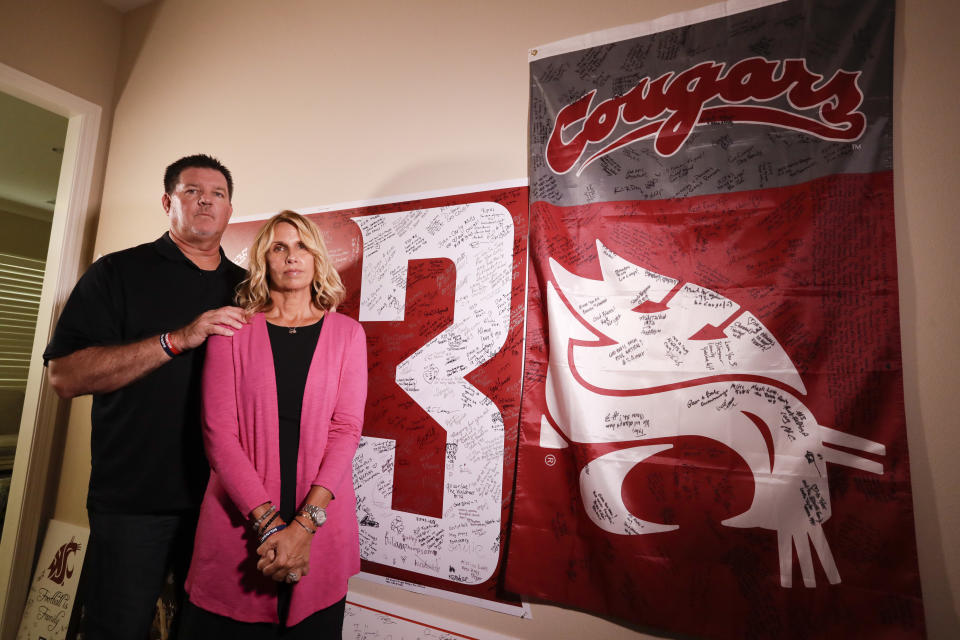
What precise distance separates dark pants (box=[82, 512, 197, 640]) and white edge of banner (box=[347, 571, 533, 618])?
1.86ft

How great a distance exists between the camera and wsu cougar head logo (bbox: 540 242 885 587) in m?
1.02

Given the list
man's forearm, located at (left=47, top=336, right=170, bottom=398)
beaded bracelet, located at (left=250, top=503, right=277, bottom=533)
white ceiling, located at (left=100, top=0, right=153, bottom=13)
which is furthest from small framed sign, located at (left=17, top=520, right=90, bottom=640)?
white ceiling, located at (left=100, top=0, right=153, bottom=13)

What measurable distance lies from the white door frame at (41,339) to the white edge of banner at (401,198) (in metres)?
0.96

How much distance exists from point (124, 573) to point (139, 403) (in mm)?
470

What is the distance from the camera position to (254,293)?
1.26 metres

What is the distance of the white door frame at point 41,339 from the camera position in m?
2.01

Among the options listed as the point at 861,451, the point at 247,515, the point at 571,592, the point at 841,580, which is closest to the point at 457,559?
the point at 571,592

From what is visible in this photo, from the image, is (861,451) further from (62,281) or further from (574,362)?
(62,281)

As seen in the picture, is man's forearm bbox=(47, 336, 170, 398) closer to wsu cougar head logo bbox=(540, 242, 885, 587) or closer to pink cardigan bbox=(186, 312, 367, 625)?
pink cardigan bbox=(186, 312, 367, 625)

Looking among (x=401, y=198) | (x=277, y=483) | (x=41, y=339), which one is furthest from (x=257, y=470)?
(x=41, y=339)

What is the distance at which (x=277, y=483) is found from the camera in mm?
1094

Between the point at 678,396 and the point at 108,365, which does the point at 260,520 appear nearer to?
the point at 108,365

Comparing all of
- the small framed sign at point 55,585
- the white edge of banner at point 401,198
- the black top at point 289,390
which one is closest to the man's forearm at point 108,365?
A: the black top at point 289,390

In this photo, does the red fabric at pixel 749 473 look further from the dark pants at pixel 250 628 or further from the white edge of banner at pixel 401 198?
the dark pants at pixel 250 628
